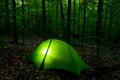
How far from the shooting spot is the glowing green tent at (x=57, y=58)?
9734 mm

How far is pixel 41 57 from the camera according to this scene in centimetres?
1019

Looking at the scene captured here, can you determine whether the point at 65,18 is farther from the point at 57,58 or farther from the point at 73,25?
the point at 57,58

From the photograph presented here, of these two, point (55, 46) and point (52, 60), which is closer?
point (52, 60)

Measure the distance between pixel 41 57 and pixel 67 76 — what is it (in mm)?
1847

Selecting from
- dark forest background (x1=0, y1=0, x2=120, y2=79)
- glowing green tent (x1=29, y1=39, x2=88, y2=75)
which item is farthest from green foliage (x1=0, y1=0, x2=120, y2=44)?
glowing green tent (x1=29, y1=39, x2=88, y2=75)

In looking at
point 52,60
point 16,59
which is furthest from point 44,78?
point 16,59

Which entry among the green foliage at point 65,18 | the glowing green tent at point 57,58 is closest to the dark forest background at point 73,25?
the green foliage at point 65,18

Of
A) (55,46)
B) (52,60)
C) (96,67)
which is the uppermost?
(55,46)

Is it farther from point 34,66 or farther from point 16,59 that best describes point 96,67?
point 16,59

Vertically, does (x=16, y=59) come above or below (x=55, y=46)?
below

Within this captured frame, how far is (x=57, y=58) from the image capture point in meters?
9.95

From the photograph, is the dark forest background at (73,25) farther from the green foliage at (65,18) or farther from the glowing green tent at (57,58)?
the glowing green tent at (57,58)

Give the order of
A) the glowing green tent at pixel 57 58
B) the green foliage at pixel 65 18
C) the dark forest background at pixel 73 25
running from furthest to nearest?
the green foliage at pixel 65 18 < the dark forest background at pixel 73 25 < the glowing green tent at pixel 57 58

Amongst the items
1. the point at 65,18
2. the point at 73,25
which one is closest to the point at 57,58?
the point at 73,25
